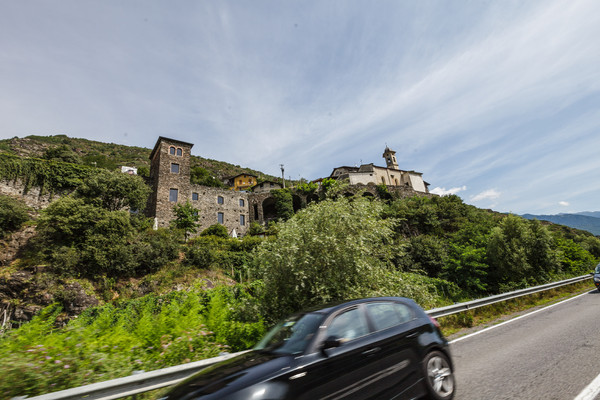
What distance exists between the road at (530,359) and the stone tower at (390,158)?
224 feet

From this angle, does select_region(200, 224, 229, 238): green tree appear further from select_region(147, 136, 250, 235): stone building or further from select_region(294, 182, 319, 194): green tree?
select_region(294, 182, 319, 194): green tree

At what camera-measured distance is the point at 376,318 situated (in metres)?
3.54

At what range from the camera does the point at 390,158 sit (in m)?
72.9

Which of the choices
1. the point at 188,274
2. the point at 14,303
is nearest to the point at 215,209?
the point at 188,274

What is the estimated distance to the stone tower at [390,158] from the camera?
72.7 m

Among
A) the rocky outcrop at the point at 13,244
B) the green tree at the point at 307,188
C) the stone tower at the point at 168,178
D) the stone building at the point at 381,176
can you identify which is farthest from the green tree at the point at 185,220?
the stone building at the point at 381,176

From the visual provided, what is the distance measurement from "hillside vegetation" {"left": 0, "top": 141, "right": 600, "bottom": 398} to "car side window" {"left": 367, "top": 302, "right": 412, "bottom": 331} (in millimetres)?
3661

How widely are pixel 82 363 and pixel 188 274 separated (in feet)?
59.2

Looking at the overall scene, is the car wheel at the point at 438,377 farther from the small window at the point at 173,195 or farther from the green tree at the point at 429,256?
the small window at the point at 173,195

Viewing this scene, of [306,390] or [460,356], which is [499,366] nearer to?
[460,356]

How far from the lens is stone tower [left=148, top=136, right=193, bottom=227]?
32906mm

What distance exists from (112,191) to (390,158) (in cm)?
6599

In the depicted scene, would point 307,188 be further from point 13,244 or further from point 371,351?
point 371,351

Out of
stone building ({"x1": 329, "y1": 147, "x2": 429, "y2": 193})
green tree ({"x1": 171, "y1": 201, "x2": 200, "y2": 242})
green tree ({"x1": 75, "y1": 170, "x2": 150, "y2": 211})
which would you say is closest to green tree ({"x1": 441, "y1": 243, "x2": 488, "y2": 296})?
green tree ({"x1": 171, "y1": 201, "x2": 200, "y2": 242})
